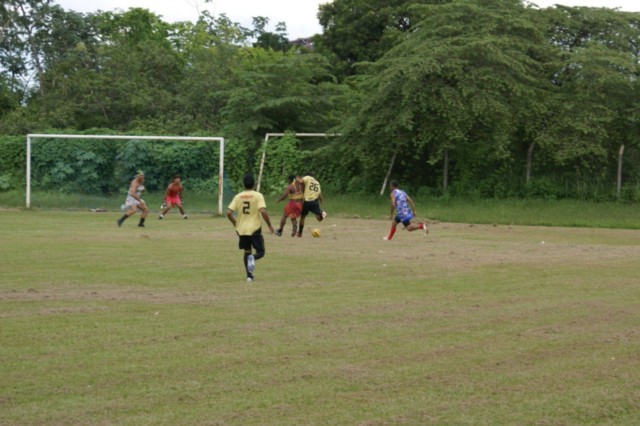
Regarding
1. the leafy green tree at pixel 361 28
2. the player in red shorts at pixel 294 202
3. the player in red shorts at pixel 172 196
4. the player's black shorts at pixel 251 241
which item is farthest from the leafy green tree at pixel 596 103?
the player's black shorts at pixel 251 241

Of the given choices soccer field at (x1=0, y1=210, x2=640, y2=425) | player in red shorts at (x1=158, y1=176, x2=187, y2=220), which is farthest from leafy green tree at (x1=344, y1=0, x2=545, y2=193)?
soccer field at (x1=0, y1=210, x2=640, y2=425)

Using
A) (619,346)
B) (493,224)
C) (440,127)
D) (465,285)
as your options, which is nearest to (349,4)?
(440,127)

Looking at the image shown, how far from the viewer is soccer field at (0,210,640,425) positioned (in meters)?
6.89

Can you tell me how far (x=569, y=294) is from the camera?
1285cm

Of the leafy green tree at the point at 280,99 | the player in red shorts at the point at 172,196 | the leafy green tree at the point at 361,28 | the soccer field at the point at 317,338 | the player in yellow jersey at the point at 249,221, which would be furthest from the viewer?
the leafy green tree at the point at 361,28

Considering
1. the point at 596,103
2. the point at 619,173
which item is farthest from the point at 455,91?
the point at 619,173

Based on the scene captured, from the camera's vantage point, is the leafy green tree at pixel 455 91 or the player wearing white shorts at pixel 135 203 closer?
the player wearing white shorts at pixel 135 203

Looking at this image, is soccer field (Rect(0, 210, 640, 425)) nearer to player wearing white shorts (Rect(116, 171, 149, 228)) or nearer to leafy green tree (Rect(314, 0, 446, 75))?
player wearing white shorts (Rect(116, 171, 149, 228))

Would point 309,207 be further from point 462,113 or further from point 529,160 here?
A: point 529,160

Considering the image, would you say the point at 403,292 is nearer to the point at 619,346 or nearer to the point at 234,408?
the point at 619,346

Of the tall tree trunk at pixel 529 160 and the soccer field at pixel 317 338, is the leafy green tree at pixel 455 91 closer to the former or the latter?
the tall tree trunk at pixel 529 160

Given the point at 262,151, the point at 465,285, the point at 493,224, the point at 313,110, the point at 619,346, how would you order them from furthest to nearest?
the point at 313,110
the point at 262,151
the point at 493,224
the point at 465,285
the point at 619,346

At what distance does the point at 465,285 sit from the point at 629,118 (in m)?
21.1

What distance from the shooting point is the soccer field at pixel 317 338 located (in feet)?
22.6
